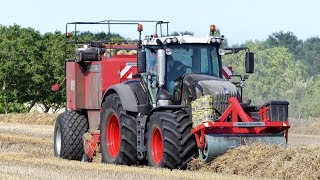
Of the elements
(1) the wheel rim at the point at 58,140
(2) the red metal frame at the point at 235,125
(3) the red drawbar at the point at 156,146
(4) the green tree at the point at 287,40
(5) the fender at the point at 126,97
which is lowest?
(1) the wheel rim at the point at 58,140

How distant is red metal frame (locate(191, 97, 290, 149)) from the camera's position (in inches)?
556

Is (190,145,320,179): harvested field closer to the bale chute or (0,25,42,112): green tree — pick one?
the bale chute

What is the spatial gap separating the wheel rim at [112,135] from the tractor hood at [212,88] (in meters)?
2.13

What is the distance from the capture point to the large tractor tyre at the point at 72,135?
62.1ft

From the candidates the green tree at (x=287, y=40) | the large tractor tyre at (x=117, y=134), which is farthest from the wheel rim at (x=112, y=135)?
the green tree at (x=287, y=40)

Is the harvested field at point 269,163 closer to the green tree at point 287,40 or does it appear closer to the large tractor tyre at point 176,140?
the large tractor tyre at point 176,140

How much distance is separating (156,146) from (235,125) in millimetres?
1587

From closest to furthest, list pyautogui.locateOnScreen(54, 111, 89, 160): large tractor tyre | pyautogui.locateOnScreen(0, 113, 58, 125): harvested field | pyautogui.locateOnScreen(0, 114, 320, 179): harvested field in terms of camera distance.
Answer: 1. pyautogui.locateOnScreen(0, 114, 320, 179): harvested field
2. pyautogui.locateOnScreen(54, 111, 89, 160): large tractor tyre
3. pyautogui.locateOnScreen(0, 113, 58, 125): harvested field

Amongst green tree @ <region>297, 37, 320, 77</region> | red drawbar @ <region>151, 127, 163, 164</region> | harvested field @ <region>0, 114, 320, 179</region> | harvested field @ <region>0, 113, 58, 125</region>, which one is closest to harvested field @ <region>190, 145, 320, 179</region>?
harvested field @ <region>0, 114, 320, 179</region>

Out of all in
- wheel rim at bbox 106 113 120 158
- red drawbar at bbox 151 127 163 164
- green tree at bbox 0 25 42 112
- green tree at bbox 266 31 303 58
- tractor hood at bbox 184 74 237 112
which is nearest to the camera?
tractor hood at bbox 184 74 237 112

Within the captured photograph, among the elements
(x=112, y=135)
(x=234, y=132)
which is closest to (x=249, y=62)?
(x=234, y=132)

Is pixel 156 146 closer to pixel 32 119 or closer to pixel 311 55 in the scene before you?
pixel 32 119

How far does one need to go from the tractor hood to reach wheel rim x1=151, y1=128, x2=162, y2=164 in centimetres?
84

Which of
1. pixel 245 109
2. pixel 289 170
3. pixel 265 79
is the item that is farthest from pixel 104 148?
pixel 265 79
